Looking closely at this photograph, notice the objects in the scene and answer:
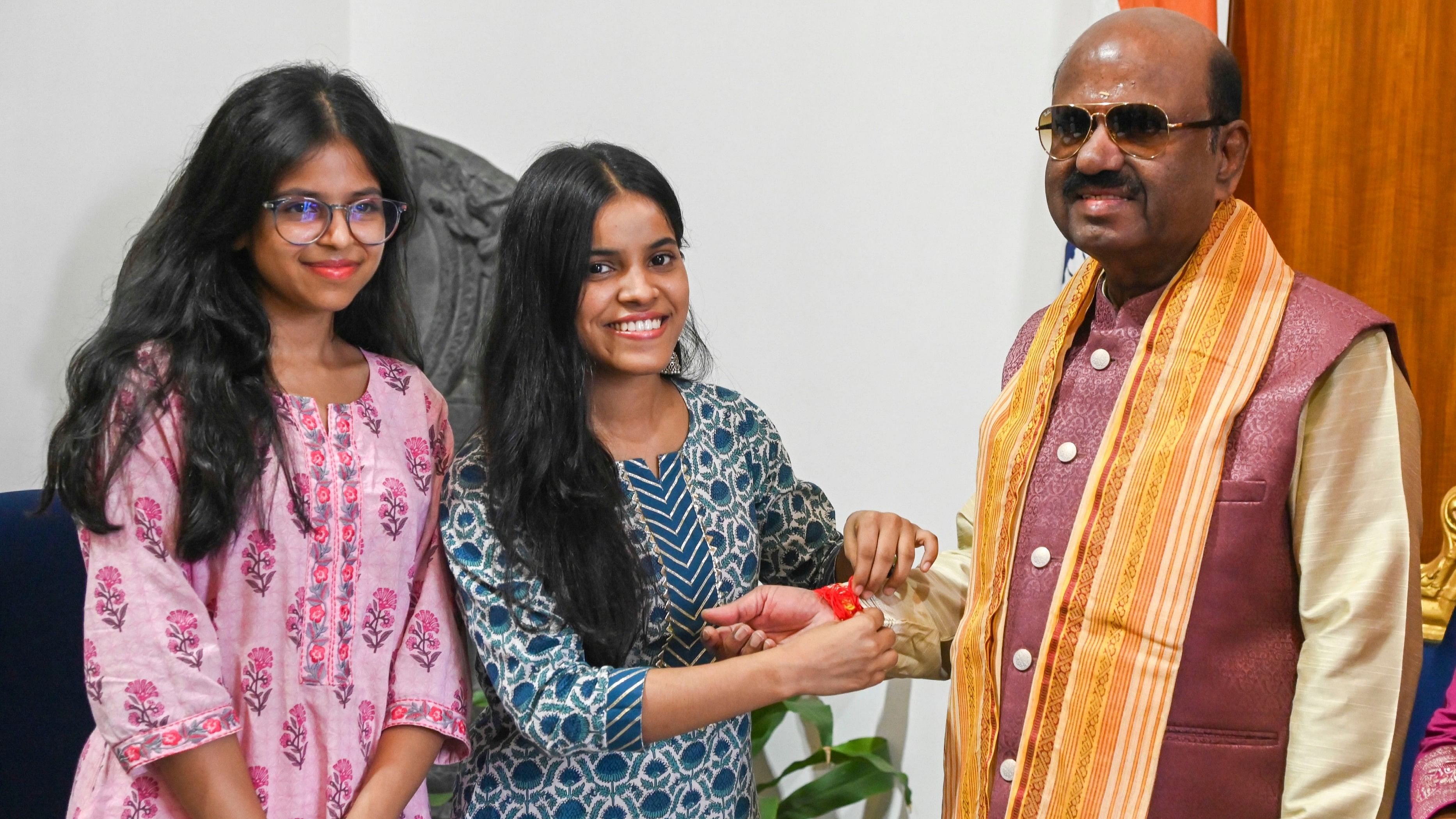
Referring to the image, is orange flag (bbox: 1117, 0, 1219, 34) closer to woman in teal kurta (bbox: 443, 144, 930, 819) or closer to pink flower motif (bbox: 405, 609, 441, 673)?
woman in teal kurta (bbox: 443, 144, 930, 819)

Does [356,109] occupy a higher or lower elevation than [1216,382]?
higher

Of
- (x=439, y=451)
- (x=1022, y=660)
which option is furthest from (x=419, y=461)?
(x=1022, y=660)

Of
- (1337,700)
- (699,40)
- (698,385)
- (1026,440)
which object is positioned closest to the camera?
(1337,700)

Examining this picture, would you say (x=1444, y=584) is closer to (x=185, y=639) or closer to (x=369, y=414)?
(x=369, y=414)

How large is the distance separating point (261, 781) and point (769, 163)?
1721 millimetres

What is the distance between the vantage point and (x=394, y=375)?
1731mm

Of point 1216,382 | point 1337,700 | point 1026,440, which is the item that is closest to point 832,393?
point 1026,440

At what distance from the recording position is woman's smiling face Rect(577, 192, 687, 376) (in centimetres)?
166

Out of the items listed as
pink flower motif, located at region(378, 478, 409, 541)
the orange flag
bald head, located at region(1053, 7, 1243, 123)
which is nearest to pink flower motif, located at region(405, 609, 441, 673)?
pink flower motif, located at region(378, 478, 409, 541)

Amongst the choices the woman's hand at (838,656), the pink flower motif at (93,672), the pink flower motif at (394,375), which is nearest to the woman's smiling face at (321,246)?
the pink flower motif at (394,375)

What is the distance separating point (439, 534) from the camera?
5.42ft

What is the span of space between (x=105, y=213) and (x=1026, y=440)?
1864mm

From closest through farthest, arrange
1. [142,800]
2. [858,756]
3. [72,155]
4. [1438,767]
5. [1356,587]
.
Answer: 1. [1356,587]
2. [1438,767]
3. [142,800]
4. [72,155]
5. [858,756]

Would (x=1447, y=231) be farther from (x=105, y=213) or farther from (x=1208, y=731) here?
(x=105, y=213)
